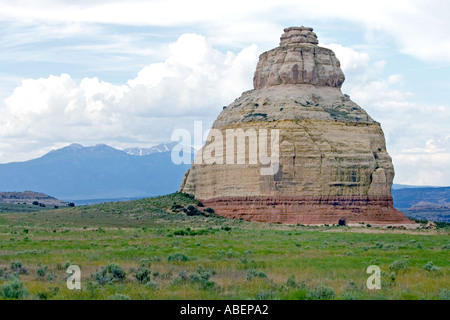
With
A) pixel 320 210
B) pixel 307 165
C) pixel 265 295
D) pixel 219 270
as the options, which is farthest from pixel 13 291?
pixel 307 165

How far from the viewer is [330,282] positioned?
912 inches

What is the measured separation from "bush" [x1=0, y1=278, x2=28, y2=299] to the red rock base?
191 feet

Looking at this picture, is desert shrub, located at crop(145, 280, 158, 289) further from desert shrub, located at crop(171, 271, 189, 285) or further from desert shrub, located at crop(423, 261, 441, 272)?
desert shrub, located at crop(423, 261, 441, 272)

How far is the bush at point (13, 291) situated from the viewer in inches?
773

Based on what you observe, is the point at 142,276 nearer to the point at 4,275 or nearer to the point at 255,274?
the point at 255,274

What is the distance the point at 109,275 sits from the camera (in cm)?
2330

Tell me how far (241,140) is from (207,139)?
10045 millimetres

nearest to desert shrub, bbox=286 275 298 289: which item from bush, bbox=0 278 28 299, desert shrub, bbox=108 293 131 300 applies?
desert shrub, bbox=108 293 131 300

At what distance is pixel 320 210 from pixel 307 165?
16.8 feet

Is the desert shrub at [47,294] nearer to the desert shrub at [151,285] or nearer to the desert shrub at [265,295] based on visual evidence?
the desert shrub at [151,285]

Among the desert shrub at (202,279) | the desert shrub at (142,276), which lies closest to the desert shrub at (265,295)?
the desert shrub at (202,279)

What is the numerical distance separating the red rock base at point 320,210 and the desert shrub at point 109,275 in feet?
177

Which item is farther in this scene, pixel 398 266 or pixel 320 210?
pixel 320 210
